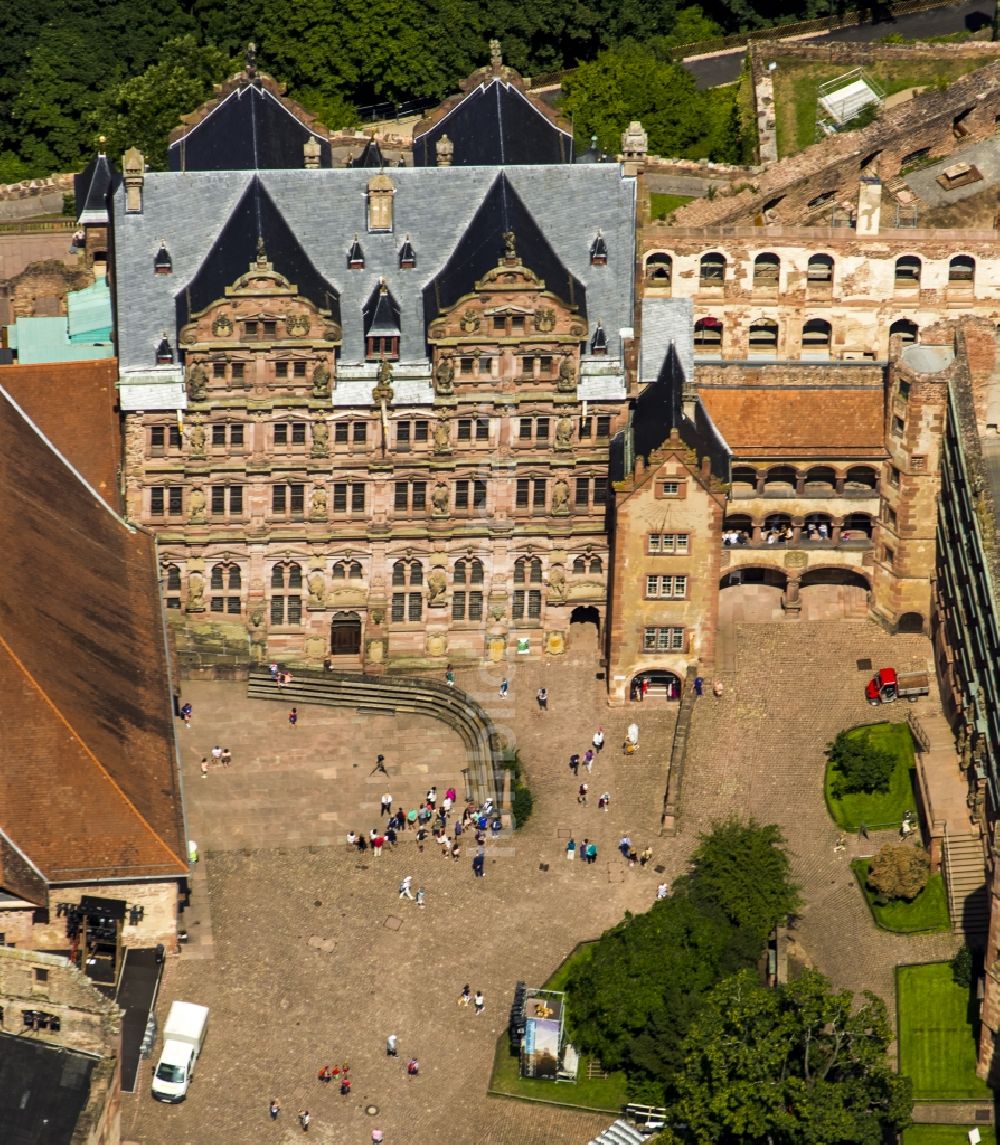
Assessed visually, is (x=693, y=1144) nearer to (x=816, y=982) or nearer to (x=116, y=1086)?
(x=816, y=982)

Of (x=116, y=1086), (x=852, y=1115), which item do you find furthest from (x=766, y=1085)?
(x=116, y=1086)

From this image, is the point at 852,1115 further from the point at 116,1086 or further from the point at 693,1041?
the point at 116,1086

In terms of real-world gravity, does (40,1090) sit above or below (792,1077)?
below

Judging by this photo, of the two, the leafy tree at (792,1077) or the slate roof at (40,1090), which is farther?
the leafy tree at (792,1077)

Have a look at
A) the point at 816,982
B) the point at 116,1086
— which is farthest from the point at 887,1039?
the point at 116,1086

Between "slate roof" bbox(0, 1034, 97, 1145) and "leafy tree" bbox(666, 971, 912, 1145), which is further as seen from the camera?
"leafy tree" bbox(666, 971, 912, 1145)

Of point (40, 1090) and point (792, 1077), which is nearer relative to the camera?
point (40, 1090)
